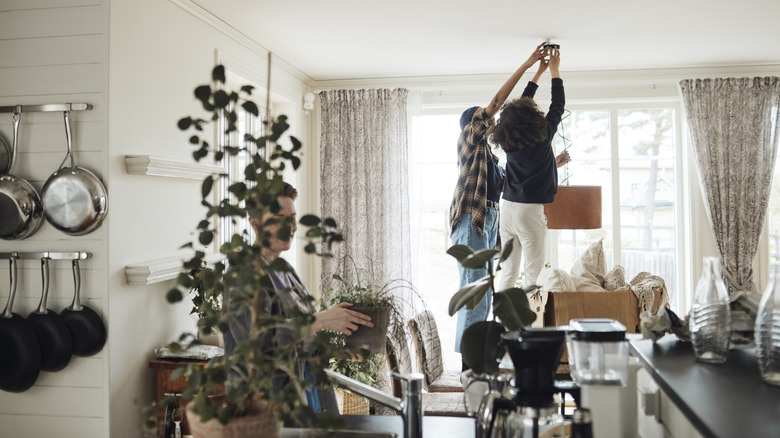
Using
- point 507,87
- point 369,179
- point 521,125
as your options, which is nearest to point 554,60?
point 507,87

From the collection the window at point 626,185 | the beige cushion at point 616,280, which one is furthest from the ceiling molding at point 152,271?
the window at point 626,185

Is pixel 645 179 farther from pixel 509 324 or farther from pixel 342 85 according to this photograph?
pixel 509 324

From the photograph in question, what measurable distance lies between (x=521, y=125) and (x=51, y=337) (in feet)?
8.98

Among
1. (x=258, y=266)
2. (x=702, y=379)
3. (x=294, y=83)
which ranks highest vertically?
(x=294, y=83)

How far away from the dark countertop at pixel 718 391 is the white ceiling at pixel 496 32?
2.60m

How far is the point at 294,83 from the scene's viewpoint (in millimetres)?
5738

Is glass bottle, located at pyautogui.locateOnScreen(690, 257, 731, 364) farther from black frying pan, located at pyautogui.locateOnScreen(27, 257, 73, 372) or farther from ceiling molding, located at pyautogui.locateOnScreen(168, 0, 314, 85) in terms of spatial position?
ceiling molding, located at pyautogui.locateOnScreen(168, 0, 314, 85)

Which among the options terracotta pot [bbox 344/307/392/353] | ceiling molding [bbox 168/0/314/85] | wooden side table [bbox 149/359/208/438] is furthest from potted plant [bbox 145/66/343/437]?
ceiling molding [bbox 168/0/314/85]

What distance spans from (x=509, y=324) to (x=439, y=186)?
492 centimetres

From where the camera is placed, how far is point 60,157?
2963 millimetres

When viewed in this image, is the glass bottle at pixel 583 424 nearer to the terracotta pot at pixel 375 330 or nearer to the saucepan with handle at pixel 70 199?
the terracotta pot at pixel 375 330

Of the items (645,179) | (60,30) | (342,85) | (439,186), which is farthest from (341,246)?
(60,30)

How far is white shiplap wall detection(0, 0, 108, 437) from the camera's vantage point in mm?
2971

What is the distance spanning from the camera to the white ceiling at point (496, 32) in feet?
12.9
